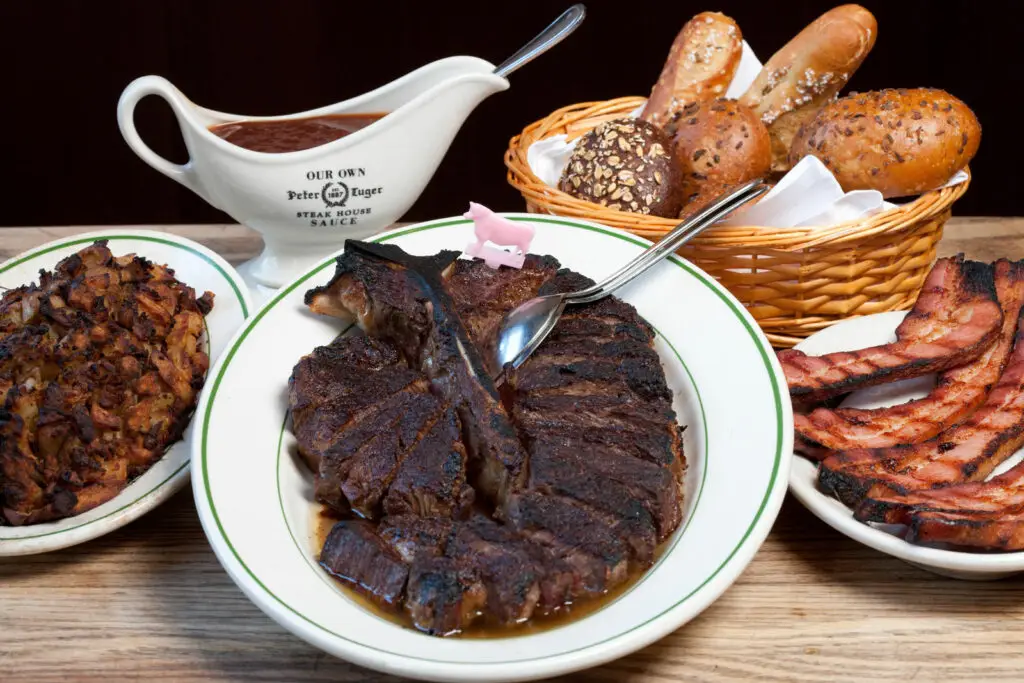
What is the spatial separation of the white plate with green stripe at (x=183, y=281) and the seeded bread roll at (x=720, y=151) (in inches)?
50.0

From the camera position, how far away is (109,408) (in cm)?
204

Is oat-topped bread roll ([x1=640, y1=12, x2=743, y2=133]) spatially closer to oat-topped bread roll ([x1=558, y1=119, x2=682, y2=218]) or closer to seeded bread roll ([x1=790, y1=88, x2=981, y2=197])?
oat-topped bread roll ([x1=558, y1=119, x2=682, y2=218])

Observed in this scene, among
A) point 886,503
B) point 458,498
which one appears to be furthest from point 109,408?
point 886,503

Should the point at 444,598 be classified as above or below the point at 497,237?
below

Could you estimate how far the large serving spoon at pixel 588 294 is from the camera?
218 centimetres

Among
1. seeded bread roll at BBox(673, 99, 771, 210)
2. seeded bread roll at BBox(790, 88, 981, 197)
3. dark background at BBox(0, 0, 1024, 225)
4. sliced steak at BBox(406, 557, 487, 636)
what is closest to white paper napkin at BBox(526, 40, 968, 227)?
seeded bread roll at BBox(790, 88, 981, 197)

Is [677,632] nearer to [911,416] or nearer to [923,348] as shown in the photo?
[911,416]

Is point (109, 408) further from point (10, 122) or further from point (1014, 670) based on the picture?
point (10, 122)

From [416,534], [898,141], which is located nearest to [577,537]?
[416,534]

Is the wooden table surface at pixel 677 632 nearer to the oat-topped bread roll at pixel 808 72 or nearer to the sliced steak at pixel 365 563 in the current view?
the sliced steak at pixel 365 563

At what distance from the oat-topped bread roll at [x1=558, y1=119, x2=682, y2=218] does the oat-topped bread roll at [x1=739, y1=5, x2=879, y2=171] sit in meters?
0.48

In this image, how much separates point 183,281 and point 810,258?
5.27 ft

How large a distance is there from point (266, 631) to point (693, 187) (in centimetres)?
166

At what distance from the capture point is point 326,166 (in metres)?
2.56
